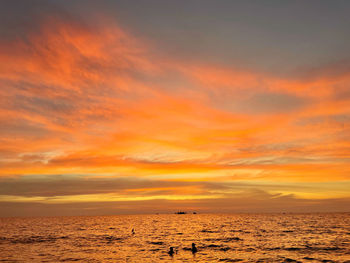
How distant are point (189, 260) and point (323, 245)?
1202 inches

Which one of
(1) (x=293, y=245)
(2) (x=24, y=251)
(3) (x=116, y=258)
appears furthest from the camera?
(1) (x=293, y=245)

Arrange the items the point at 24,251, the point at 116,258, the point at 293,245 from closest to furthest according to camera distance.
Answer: the point at 116,258, the point at 24,251, the point at 293,245

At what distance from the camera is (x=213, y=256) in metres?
44.2

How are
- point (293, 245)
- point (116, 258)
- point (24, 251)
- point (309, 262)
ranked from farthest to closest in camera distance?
1. point (293, 245)
2. point (24, 251)
3. point (116, 258)
4. point (309, 262)

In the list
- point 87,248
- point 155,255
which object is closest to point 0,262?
point 87,248

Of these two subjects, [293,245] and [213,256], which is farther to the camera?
[293,245]

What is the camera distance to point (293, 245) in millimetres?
54844

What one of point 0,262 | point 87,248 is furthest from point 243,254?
point 0,262

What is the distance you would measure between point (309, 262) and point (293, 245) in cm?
1670

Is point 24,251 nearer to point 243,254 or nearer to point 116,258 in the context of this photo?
point 116,258

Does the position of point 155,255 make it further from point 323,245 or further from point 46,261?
point 323,245

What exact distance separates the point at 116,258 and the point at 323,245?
40.2m

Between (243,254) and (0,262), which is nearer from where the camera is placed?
(0,262)

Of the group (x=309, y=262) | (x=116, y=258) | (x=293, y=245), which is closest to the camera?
(x=309, y=262)
